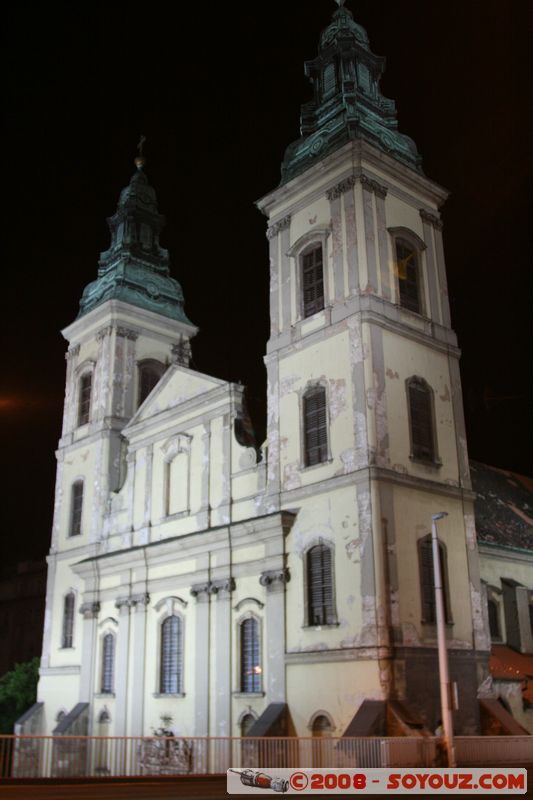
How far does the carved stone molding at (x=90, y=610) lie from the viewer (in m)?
31.6

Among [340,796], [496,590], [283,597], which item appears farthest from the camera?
[496,590]

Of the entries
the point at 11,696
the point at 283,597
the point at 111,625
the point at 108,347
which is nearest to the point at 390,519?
the point at 283,597

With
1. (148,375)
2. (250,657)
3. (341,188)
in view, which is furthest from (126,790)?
(148,375)

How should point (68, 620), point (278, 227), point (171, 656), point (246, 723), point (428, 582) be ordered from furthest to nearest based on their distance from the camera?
point (68, 620), point (278, 227), point (171, 656), point (246, 723), point (428, 582)

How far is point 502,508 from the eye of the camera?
33500 mm

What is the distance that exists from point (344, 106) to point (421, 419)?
11.1 metres

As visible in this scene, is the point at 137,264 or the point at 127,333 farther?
the point at 137,264

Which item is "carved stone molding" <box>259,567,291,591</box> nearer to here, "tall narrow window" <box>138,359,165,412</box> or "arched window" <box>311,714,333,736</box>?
"arched window" <box>311,714,333,736</box>

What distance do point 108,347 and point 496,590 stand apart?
18012 mm

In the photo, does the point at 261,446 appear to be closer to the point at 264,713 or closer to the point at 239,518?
the point at 239,518

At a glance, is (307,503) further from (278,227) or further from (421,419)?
(278,227)

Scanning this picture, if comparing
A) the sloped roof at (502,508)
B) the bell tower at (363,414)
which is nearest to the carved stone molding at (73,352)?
the bell tower at (363,414)

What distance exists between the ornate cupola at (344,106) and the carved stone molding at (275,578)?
1312 cm

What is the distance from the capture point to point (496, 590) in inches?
1171
